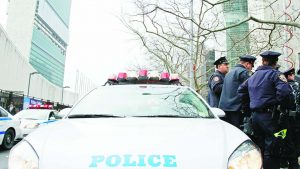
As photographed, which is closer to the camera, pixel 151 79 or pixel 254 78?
pixel 254 78

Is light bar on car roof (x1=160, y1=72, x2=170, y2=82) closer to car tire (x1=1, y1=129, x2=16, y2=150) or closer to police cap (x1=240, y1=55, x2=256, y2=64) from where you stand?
police cap (x1=240, y1=55, x2=256, y2=64)

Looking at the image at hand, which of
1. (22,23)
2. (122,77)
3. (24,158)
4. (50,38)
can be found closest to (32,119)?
(122,77)

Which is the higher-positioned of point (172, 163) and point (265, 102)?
point (265, 102)

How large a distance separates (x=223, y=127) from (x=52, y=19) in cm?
12153

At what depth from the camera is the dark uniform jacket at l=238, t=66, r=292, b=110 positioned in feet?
13.2

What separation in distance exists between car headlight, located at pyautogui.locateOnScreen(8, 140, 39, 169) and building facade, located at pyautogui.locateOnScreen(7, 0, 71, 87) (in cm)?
9145

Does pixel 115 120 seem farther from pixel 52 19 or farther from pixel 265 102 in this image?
pixel 52 19

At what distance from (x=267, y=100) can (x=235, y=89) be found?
Answer: 3.35 ft

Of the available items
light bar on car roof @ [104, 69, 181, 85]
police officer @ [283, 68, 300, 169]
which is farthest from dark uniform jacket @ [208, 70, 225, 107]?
police officer @ [283, 68, 300, 169]

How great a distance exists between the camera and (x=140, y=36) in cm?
1861

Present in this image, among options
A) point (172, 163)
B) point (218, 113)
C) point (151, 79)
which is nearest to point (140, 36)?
point (151, 79)

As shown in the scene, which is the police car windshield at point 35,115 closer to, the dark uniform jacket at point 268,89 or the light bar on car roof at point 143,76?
the light bar on car roof at point 143,76

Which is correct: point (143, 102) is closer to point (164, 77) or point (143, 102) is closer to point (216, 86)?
point (216, 86)

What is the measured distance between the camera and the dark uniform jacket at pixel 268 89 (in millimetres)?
4016
